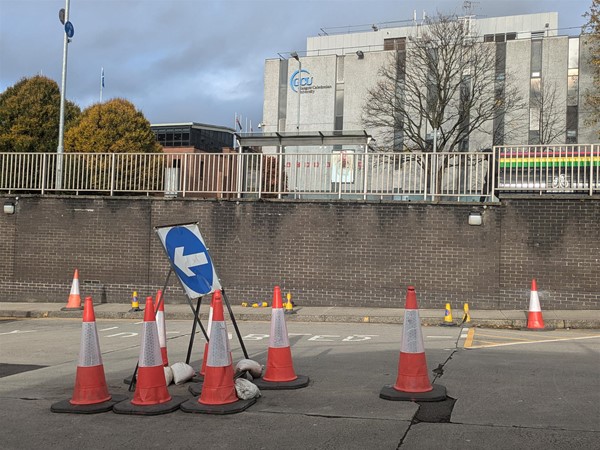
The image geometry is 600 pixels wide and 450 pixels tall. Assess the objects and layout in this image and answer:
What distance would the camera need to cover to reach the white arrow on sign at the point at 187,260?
22.0ft

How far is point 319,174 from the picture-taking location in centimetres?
1616

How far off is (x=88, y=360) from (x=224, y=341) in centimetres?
134

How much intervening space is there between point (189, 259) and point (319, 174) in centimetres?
966

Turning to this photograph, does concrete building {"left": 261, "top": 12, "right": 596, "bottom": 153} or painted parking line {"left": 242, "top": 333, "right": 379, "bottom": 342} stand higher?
concrete building {"left": 261, "top": 12, "right": 596, "bottom": 153}

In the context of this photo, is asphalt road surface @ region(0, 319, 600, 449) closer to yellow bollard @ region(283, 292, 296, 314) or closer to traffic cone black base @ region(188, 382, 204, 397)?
traffic cone black base @ region(188, 382, 204, 397)

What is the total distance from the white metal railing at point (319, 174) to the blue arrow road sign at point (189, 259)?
916 cm

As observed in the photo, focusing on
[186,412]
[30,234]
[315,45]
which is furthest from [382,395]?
[315,45]

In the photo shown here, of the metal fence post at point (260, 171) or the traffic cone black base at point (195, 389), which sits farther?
the metal fence post at point (260, 171)

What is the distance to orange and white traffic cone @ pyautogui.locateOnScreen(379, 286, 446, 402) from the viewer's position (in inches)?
231

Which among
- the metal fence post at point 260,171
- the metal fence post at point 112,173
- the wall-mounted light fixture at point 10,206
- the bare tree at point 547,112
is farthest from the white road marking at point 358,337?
the bare tree at point 547,112

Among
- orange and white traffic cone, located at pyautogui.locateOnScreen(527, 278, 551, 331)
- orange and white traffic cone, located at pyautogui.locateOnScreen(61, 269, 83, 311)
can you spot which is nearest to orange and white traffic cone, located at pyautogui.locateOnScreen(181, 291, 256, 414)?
orange and white traffic cone, located at pyautogui.locateOnScreen(527, 278, 551, 331)

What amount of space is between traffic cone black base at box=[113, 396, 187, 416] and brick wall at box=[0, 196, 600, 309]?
10126mm

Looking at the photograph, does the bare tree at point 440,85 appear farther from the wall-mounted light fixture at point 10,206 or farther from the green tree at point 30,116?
the wall-mounted light fixture at point 10,206

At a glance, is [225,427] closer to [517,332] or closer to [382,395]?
[382,395]
